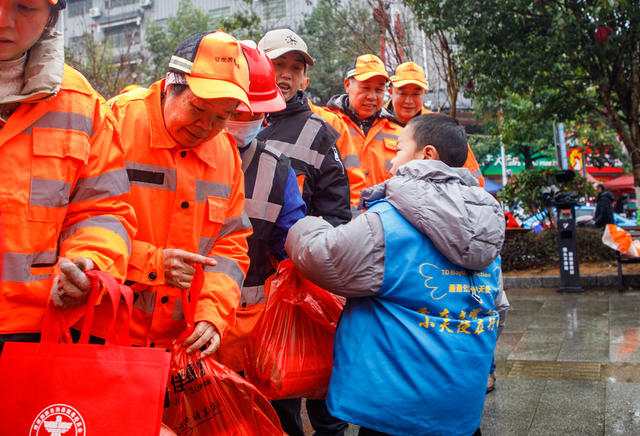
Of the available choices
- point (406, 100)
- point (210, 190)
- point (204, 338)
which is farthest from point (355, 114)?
point (204, 338)

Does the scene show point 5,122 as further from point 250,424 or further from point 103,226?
point 250,424

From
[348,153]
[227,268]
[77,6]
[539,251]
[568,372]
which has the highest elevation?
[77,6]

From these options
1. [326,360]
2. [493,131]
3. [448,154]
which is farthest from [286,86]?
[493,131]

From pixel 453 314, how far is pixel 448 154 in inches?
25.1

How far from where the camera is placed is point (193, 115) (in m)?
2.28

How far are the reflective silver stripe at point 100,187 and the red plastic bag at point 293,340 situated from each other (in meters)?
0.86

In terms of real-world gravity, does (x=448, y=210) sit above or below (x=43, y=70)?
below

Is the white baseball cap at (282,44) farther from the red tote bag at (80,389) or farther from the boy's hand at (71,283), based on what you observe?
the red tote bag at (80,389)

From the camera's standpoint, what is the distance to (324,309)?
106 inches

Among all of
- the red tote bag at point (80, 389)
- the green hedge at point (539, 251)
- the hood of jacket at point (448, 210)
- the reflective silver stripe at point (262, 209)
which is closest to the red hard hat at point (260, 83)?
the reflective silver stripe at point (262, 209)

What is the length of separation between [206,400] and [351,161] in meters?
2.57

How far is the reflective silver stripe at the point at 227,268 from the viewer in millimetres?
2475

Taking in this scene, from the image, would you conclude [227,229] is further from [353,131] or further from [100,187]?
[353,131]

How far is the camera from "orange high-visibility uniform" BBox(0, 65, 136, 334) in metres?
1.82
